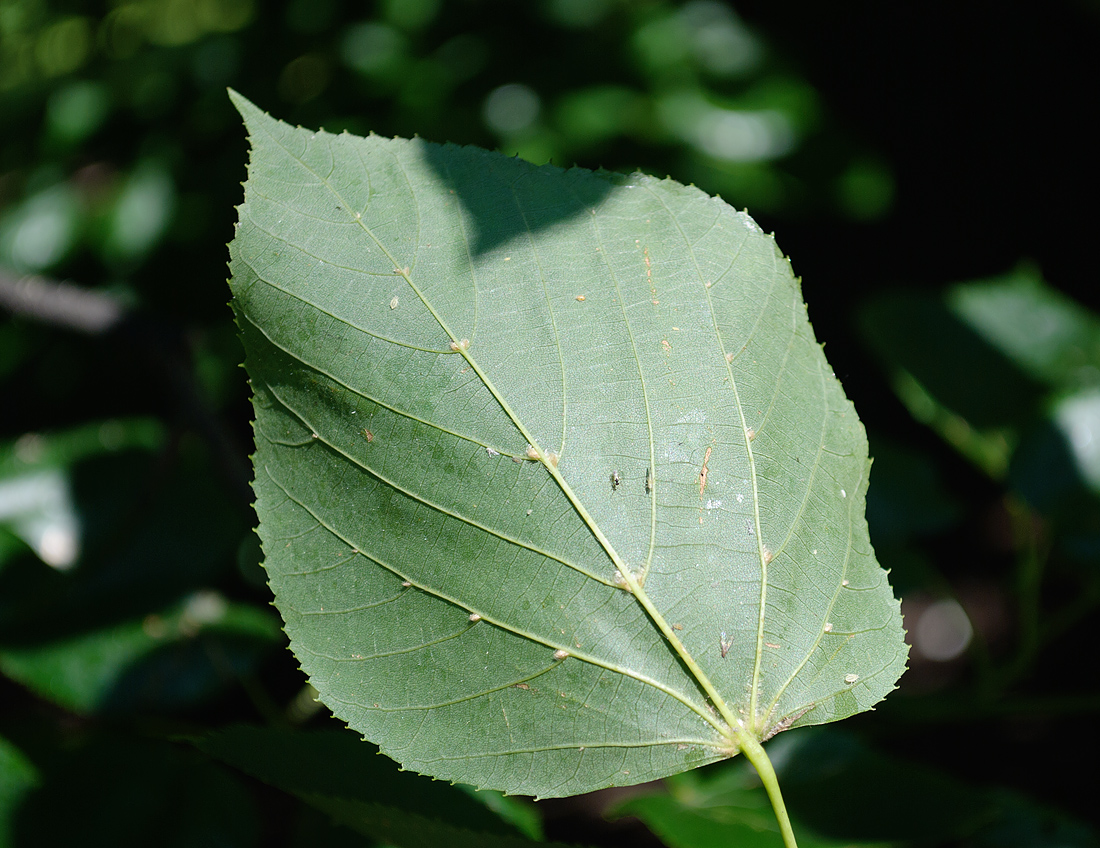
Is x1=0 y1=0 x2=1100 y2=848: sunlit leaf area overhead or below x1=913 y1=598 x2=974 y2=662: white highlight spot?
overhead

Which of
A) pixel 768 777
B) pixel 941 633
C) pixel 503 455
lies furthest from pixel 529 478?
pixel 941 633

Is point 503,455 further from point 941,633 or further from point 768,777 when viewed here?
point 941,633

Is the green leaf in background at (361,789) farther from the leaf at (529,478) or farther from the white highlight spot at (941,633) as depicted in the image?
the white highlight spot at (941,633)

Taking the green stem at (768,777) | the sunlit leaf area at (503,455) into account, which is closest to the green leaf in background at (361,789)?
the sunlit leaf area at (503,455)

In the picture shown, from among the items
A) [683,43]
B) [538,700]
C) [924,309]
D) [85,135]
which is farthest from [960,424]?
[85,135]

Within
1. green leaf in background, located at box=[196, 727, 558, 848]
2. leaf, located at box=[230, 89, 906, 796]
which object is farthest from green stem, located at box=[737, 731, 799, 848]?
green leaf in background, located at box=[196, 727, 558, 848]

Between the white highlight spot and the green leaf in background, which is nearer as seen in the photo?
the green leaf in background

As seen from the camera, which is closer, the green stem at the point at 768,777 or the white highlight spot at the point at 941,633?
the green stem at the point at 768,777

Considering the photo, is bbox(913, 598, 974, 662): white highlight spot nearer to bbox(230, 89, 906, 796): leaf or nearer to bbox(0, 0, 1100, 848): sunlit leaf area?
bbox(0, 0, 1100, 848): sunlit leaf area
